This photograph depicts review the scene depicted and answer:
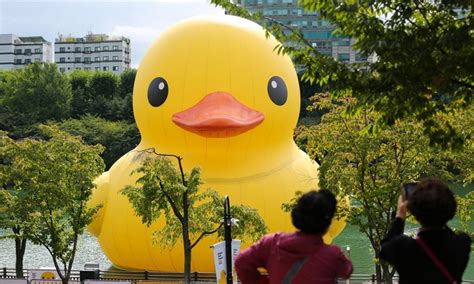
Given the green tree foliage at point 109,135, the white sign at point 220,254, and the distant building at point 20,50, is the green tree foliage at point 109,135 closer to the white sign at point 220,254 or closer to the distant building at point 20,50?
the white sign at point 220,254

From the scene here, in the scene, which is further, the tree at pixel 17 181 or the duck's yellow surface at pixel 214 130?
the duck's yellow surface at pixel 214 130

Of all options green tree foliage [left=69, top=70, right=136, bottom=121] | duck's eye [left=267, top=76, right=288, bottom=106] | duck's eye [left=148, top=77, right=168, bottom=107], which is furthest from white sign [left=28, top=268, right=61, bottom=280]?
green tree foliage [left=69, top=70, right=136, bottom=121]

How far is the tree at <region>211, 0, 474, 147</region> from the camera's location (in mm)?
4848

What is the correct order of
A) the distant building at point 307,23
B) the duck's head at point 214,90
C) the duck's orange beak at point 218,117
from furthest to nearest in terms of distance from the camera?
Answer: the distant building at point 307,23
the duck's head at point 214,90
the duck's orange beak at point 218,117

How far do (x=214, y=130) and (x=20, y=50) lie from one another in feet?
306

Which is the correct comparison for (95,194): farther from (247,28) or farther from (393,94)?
(393,94)

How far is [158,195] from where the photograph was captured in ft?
39.8

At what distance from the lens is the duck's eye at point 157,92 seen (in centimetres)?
1438

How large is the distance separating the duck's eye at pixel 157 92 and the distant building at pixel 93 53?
8560cm

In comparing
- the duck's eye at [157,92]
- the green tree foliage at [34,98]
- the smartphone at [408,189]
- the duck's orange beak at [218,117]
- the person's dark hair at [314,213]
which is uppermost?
the green tree foliage at [34,98]

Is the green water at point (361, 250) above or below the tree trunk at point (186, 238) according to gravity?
below

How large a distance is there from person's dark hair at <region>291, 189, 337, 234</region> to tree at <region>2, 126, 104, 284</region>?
11187mm

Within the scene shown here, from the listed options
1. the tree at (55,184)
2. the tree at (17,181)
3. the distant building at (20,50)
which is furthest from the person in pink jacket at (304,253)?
the distant building at (20,50)

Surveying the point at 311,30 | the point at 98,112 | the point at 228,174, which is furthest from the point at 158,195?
the point at 311,30
